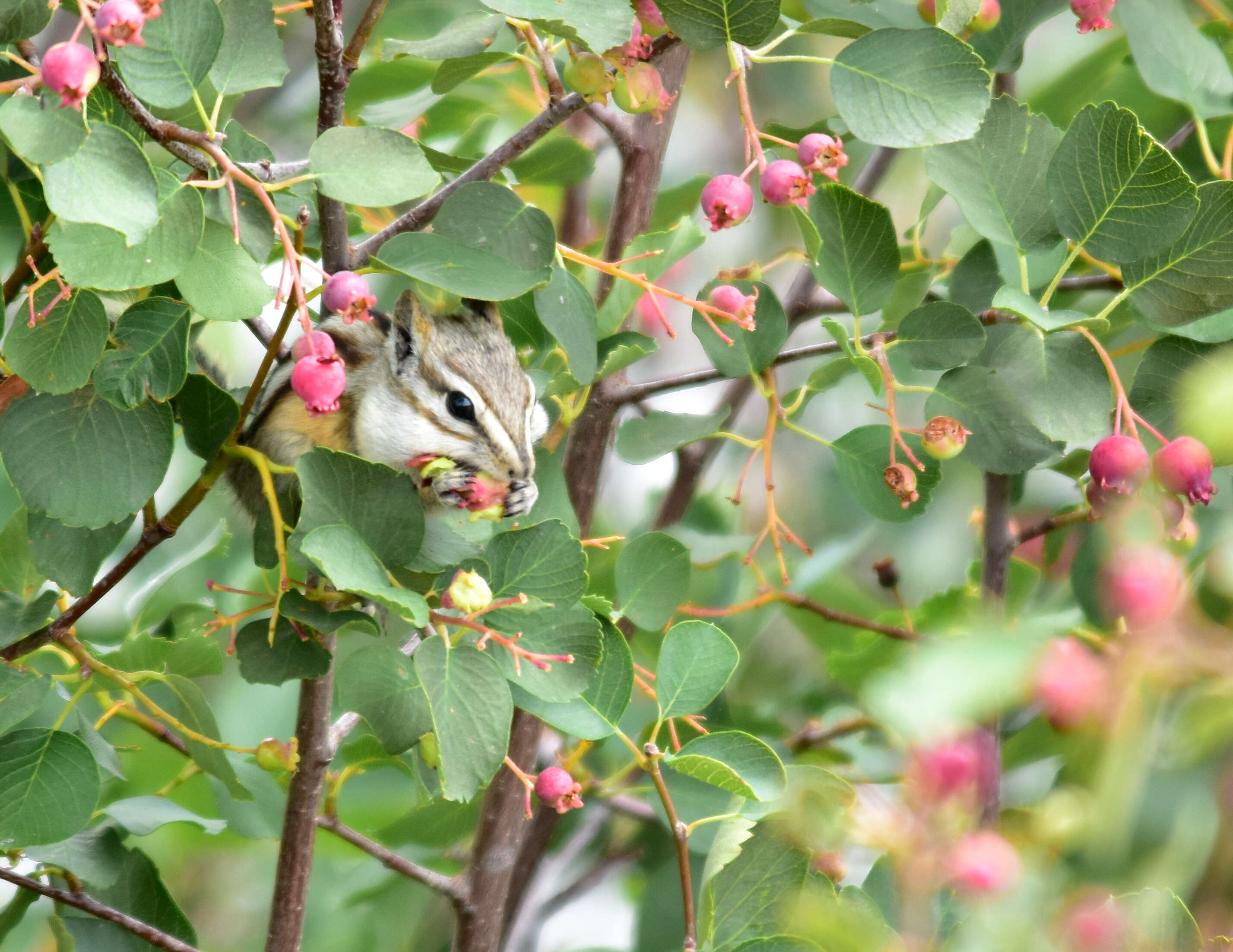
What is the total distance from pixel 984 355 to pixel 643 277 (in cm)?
24

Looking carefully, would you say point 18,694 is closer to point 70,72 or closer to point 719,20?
point 70,72

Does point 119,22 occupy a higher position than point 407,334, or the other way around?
point 119,22

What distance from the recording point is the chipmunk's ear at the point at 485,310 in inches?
49.6

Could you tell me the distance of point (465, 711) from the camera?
691 mm

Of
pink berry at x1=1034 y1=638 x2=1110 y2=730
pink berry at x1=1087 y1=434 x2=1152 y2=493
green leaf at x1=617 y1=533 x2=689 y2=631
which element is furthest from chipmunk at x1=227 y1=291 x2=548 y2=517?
pink berry at x1=1034 y1=638 x2=1110 y2=730

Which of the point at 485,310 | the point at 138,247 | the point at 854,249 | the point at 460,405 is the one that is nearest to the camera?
the point at 138,247

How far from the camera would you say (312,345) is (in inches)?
27.1

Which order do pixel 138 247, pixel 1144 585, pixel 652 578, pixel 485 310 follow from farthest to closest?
pixel 485 310 → pixel 652 578 → pixel 138 247 → pixel 1144 585

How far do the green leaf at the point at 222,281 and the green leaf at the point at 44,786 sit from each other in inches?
12.0

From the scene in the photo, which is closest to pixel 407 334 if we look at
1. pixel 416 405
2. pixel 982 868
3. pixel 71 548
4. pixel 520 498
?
pixel 416 405

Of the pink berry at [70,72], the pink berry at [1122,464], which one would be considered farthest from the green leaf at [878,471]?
the pink berry at [70,72]

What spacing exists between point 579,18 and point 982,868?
Answer: 0.51 meters

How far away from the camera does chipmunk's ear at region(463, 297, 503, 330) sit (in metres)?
1.26

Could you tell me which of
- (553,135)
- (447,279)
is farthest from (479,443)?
(447,279)
